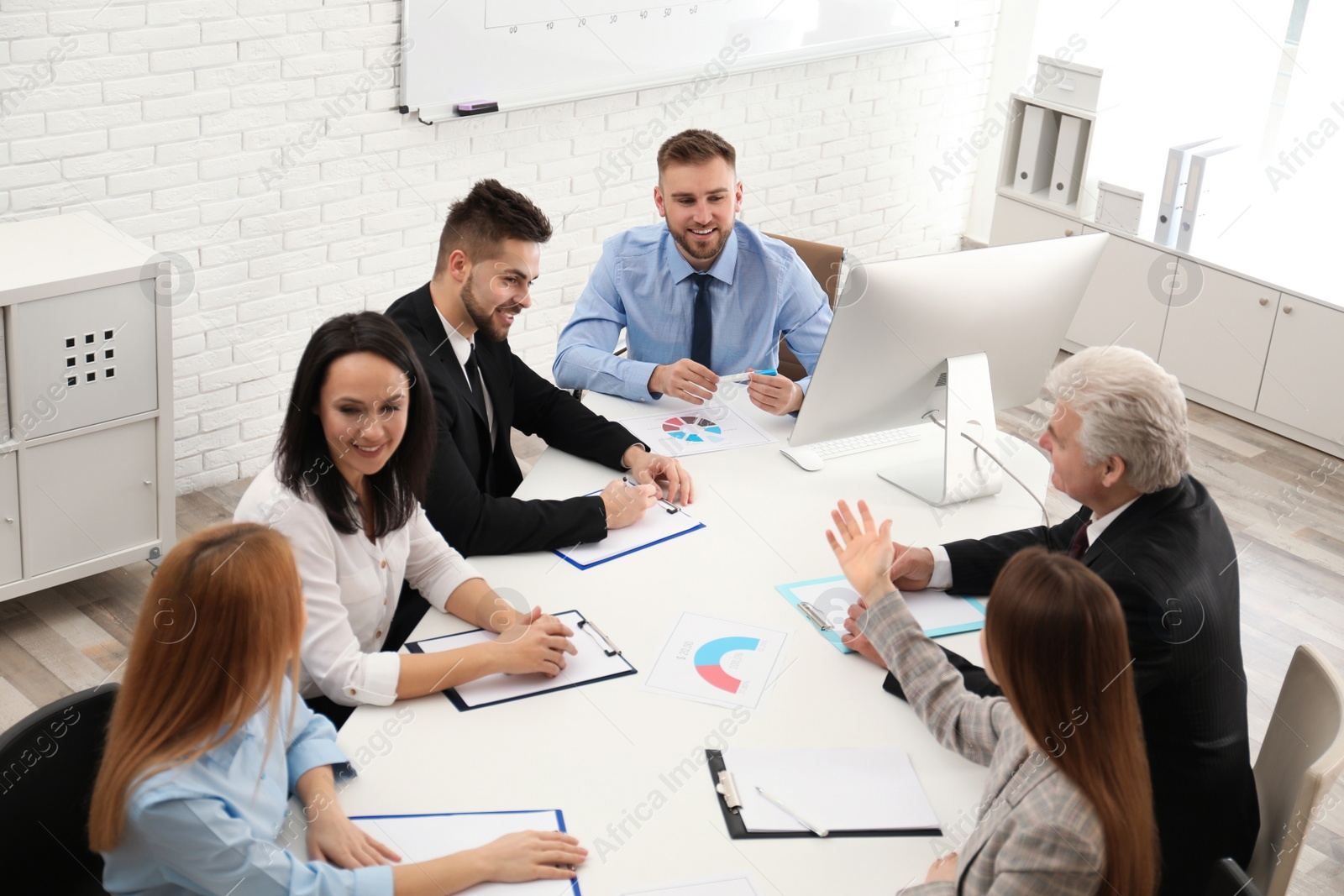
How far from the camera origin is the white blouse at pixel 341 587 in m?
1.87

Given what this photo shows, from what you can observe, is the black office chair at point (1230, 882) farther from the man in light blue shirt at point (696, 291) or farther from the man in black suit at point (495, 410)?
the man in light blue shirt at point (696, 291)

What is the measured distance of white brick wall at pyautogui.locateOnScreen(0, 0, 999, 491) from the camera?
3266mm

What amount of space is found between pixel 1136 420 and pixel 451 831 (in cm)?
120

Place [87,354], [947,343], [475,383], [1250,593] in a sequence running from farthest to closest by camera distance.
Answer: [1250,593] → [87,354] → [475,383] → [947,343]

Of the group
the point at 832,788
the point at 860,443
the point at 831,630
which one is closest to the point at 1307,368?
the point at 860,443

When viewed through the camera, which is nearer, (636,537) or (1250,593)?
(636,537)

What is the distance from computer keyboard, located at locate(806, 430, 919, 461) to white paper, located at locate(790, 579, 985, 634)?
53 centimetres

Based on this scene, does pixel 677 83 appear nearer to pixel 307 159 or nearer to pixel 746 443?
pixel 307 159

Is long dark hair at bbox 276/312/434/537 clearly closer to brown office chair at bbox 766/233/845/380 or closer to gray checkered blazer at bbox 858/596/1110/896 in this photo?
gray checkered blazer at bbox 858/596/1110/896

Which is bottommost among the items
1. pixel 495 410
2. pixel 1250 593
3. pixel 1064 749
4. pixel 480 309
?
pixel 1250 593

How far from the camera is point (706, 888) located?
5.18 feet

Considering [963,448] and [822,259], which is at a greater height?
[822,259]

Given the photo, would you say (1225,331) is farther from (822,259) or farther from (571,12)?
(571,12)

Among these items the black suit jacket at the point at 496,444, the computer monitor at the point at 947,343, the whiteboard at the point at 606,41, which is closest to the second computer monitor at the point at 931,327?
the computer monitor at the point at 947,343
